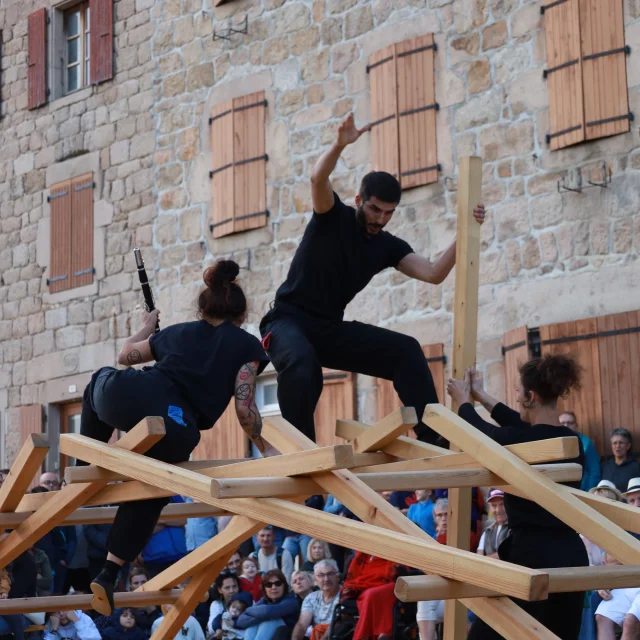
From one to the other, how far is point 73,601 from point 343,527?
97.4 inches

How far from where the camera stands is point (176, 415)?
558 cm

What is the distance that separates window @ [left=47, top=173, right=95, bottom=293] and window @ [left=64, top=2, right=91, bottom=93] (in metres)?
1.37

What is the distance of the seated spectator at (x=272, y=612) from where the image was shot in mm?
10289

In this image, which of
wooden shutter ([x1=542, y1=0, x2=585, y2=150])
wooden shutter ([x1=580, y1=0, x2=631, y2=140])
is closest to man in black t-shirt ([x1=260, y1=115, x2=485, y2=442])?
wooden shutter ([x1=580, y1=0, x2=631, y2=140])

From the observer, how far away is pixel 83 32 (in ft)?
56.3

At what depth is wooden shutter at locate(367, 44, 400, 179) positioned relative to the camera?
43.1 ft

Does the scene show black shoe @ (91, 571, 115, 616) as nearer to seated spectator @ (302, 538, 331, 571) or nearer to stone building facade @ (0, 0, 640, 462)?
seated spectator @ (302, 538, 331, 571)

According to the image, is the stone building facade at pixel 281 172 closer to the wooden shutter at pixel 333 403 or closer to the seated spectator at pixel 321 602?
the wooden shutter at pixel 333 403

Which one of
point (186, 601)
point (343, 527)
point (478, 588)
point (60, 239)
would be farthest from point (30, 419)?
point (478, 588)

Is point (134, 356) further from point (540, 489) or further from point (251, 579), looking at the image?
point (251, 579)

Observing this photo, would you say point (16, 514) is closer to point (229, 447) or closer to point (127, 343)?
point (127, 343)

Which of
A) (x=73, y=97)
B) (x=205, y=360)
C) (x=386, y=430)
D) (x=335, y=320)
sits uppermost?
(x=73, y=97)

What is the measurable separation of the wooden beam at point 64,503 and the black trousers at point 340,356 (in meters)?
0.89

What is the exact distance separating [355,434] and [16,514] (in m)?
1.53
